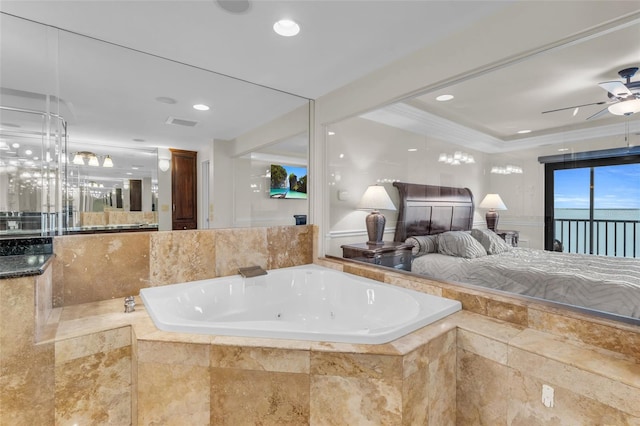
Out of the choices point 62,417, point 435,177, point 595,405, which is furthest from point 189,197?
point 595,405

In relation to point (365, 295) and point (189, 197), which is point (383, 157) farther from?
point (189, 197)

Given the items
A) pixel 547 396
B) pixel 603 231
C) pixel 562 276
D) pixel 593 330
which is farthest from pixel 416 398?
pixel 603 231

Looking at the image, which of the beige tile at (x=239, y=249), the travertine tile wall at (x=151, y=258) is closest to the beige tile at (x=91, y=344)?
the travertine tile wall at (x=151, y=258)

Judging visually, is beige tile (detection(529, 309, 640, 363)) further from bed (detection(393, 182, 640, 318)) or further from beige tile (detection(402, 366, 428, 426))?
beige tile (detection(402, 366, 428, 426))

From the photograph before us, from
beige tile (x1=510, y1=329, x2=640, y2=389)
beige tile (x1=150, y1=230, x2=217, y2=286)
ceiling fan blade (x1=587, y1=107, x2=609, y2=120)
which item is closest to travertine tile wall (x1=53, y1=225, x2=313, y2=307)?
beige tile (x1=150, y1=230, x2=217, y2=286)

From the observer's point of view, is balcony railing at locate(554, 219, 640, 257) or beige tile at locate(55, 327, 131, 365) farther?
beige tile at locate(55, 327, 131, 365)

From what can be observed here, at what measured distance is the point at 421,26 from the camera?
1900 millimetres

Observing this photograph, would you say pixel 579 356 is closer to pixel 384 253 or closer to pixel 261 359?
pixel 261 359

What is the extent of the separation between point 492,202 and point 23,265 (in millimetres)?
2675

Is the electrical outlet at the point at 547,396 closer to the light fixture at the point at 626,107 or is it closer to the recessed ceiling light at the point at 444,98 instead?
the light fixture at the point at 626,107

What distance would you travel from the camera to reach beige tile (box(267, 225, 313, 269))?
287cm

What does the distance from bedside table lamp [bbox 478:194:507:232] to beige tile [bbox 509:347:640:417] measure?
0.82 metres

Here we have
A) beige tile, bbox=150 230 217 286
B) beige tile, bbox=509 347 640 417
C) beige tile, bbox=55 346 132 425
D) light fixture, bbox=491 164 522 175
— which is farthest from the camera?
beige tile, bbox=150 230 217 286

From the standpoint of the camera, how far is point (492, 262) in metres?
1.90
